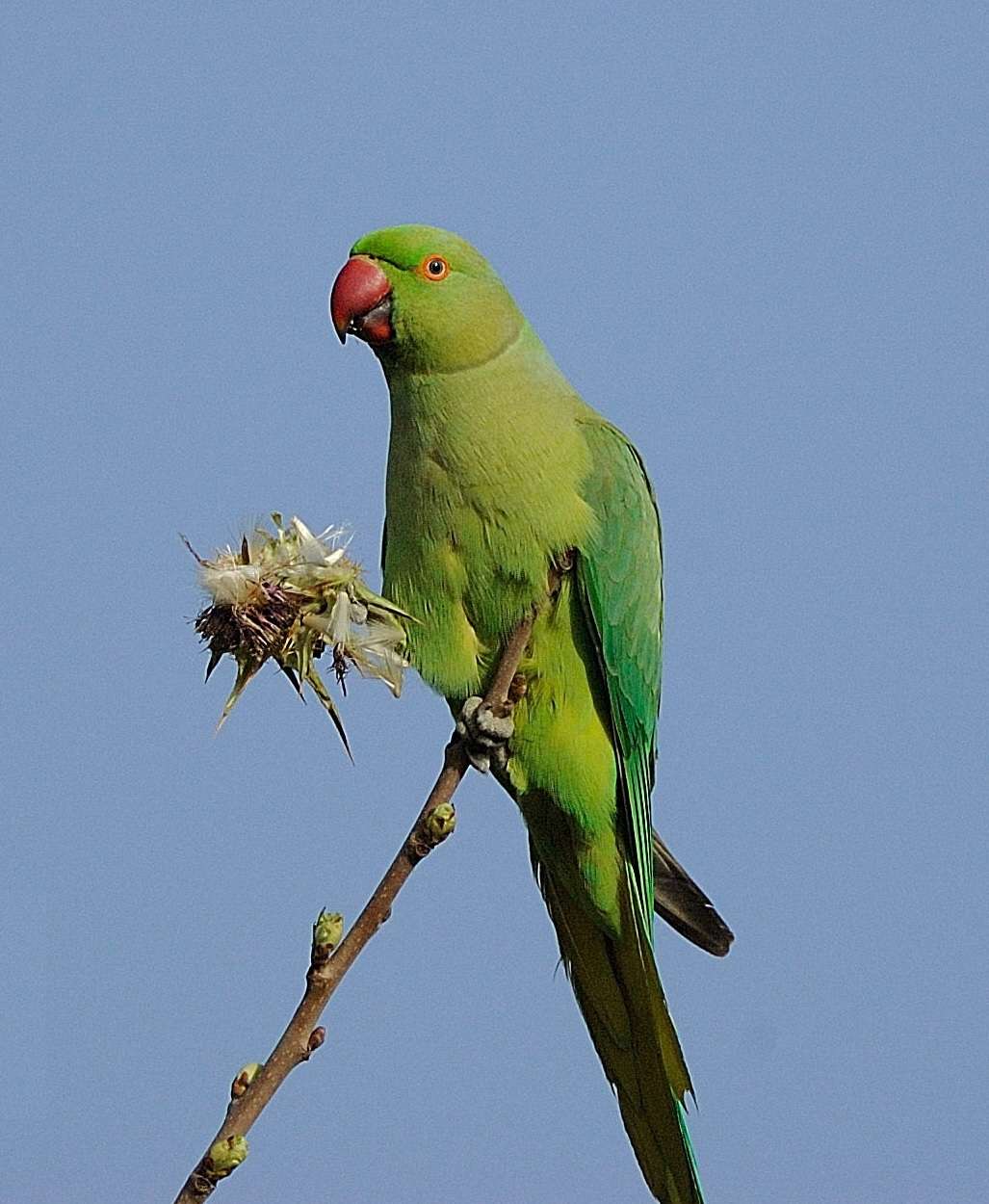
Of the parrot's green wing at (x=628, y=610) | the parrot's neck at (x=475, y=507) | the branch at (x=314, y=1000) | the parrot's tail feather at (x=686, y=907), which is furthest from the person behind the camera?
the parrot's tail feather at (x=686, y=907)

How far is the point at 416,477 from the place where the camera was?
381cm

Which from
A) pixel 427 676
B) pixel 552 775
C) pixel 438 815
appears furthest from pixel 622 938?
pixel 438 815

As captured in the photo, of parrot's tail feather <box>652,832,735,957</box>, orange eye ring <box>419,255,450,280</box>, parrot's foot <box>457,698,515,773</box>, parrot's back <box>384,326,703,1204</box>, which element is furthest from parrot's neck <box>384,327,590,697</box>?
parrot's tail feather <box>652,832,735,957</box>

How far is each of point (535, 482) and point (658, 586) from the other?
0.67 metres

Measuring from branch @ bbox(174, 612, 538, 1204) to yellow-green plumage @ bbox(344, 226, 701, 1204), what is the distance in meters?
0.90

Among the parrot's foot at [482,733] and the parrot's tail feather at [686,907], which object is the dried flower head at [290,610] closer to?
the parrot's foot at [482,733]

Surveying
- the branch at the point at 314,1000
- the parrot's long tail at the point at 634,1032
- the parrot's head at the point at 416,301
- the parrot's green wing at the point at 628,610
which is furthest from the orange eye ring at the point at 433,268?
the parrot's long tail at the point at 634,1032

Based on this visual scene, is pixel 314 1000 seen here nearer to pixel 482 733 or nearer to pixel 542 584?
pixel 482 733

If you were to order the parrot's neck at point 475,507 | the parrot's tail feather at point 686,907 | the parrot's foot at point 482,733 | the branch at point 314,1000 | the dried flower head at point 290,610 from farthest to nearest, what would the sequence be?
the parrot's tail feather at point 686,907, the parrot's neck at point 475,507, the parrot's foot at point 482,733, the dried flower head at point 290,610, the branch at point 314,1000

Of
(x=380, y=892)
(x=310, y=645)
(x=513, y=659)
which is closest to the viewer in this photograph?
Answer: (x=380, y=892)

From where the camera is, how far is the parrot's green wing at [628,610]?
12.8ft

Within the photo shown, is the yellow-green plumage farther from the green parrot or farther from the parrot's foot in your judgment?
the parrot's foot

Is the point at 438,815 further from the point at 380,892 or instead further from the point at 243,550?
the point at 243,550

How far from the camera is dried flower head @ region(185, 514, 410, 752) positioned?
114 inches
